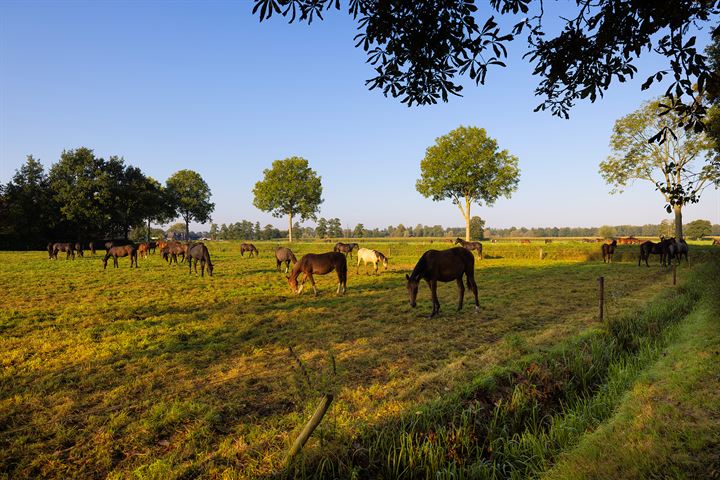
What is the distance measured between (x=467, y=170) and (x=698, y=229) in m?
102

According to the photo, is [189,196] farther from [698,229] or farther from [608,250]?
[698,229]

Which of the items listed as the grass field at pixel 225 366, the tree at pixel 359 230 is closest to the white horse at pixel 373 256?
the grass field at pixel 225 366

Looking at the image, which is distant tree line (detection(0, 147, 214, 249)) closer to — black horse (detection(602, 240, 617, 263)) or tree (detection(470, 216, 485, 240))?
black horse (detection(602, 240, 617, 263))

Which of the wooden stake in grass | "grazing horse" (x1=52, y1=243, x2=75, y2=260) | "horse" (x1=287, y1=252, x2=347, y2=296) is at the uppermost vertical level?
"grazing horse" (x1=52, y1=243, x2=75, y2=260)

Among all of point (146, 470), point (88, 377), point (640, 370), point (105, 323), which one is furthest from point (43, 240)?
point (640, 370)

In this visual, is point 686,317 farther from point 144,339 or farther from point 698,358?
point 144,339

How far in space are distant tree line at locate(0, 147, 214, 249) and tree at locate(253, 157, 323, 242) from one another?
17.6 metres

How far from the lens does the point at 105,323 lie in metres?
9.83

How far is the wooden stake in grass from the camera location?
293 cm

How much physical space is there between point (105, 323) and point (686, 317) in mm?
15308

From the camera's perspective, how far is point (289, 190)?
65.6 meters

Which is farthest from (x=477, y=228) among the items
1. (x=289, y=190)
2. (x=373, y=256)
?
(x=373, y=256)

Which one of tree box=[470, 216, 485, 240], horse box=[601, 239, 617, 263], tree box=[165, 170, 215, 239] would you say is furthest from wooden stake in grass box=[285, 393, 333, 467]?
tree box=[470, 216, 485, 240]

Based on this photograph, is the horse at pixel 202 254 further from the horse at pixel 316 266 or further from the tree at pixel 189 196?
the tree at pixel 189 196
